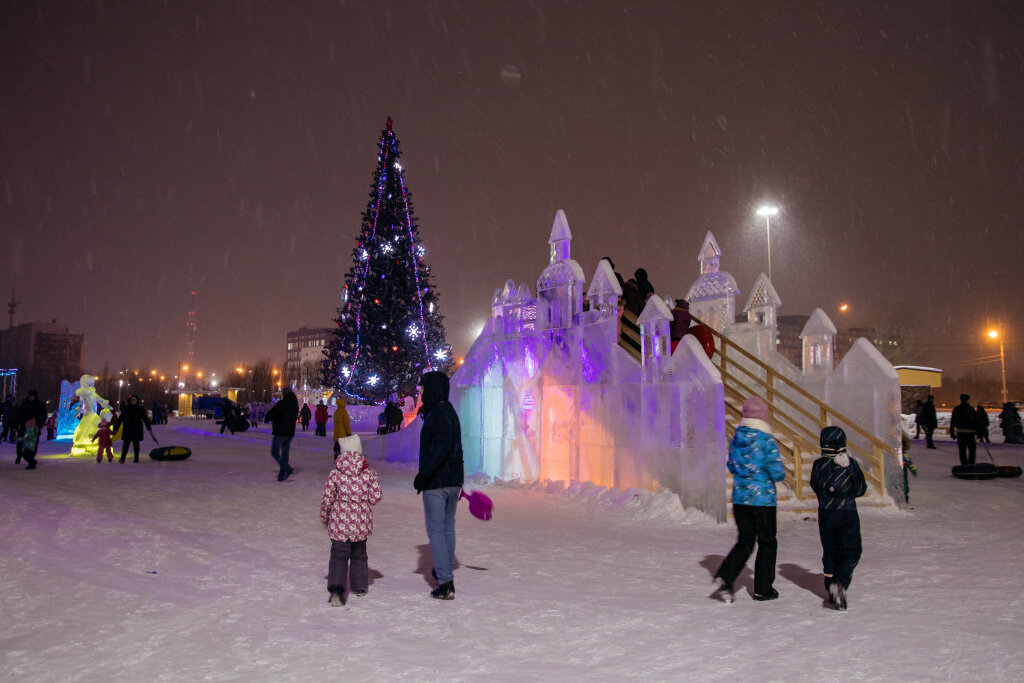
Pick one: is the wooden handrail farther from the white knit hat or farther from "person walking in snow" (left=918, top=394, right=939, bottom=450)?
"person walking in snow" (left=918, top=394, right=939, bottom=450)

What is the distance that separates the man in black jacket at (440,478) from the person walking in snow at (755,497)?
2.30 metres

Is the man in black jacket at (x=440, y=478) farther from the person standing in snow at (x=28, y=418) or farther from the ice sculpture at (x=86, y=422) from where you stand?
the ice sculpture at (x=86, y=422)

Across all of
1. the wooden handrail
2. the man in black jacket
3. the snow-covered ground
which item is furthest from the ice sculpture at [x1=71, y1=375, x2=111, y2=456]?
the man in black jacket

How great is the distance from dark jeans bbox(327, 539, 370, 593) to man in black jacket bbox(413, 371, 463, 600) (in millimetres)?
587

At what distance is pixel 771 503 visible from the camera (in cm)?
620

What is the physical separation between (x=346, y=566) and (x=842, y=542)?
399 centimetres

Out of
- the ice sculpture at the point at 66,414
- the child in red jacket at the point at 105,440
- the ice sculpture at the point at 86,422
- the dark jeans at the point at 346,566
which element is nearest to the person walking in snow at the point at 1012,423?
the dark jeans at the point at 346,566

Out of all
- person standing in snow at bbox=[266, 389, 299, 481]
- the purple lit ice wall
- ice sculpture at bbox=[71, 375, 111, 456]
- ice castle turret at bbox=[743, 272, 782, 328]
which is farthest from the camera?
ice sculpture at bbox=[71, 375, 111, 456]

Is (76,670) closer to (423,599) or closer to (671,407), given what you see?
(423,599)

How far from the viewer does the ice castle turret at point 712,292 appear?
54.3 ft

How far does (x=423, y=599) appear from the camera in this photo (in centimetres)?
629

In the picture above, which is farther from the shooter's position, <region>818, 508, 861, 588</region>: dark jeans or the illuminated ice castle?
the illuminated ice castle

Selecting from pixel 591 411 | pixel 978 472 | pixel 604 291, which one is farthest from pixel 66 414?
pixel 978 472

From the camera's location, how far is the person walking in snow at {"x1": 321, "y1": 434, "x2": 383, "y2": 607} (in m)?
6.11
